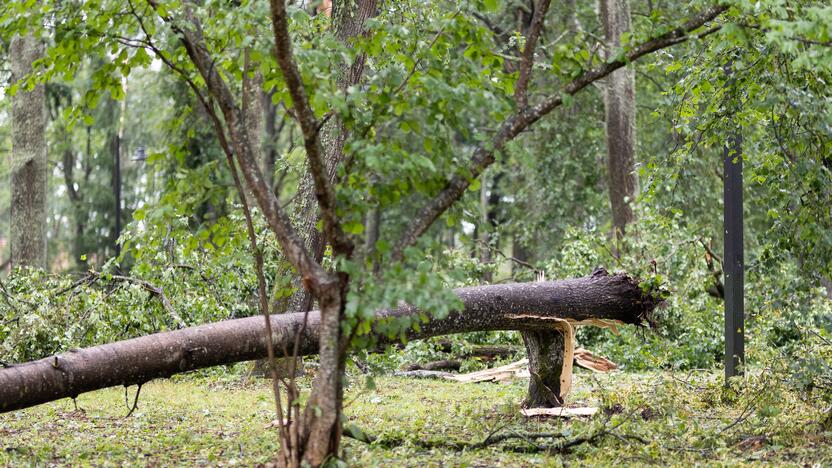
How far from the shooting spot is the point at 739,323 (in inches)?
307

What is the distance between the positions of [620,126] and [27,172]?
381 inches

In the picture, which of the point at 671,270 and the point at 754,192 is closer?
the point at 671,270

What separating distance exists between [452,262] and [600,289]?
6.10m

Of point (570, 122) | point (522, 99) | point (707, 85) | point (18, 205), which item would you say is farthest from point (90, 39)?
point (570, 122)

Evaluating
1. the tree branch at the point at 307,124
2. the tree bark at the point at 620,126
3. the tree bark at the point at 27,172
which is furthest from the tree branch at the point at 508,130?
the tree bark at the point at 27,172

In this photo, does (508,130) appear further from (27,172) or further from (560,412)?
(27,172)

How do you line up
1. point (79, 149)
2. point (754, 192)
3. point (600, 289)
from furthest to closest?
1. point (79, 149)
2. point (754, 192)
3. point (600, 289)

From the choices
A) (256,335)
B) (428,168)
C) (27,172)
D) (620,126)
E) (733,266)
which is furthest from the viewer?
(620,126)

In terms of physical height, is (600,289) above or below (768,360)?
above

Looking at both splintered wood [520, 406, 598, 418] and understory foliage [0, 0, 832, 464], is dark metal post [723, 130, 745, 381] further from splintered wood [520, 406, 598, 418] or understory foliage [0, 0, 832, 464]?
splintered wood [520, 406, 598, 418]

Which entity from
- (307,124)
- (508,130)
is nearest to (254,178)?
(307,124)

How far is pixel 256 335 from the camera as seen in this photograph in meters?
6.39

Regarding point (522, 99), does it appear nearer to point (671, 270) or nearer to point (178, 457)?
point (178, 457)

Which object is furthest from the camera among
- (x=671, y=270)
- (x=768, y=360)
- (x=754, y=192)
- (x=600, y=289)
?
(x=754, y=192)
